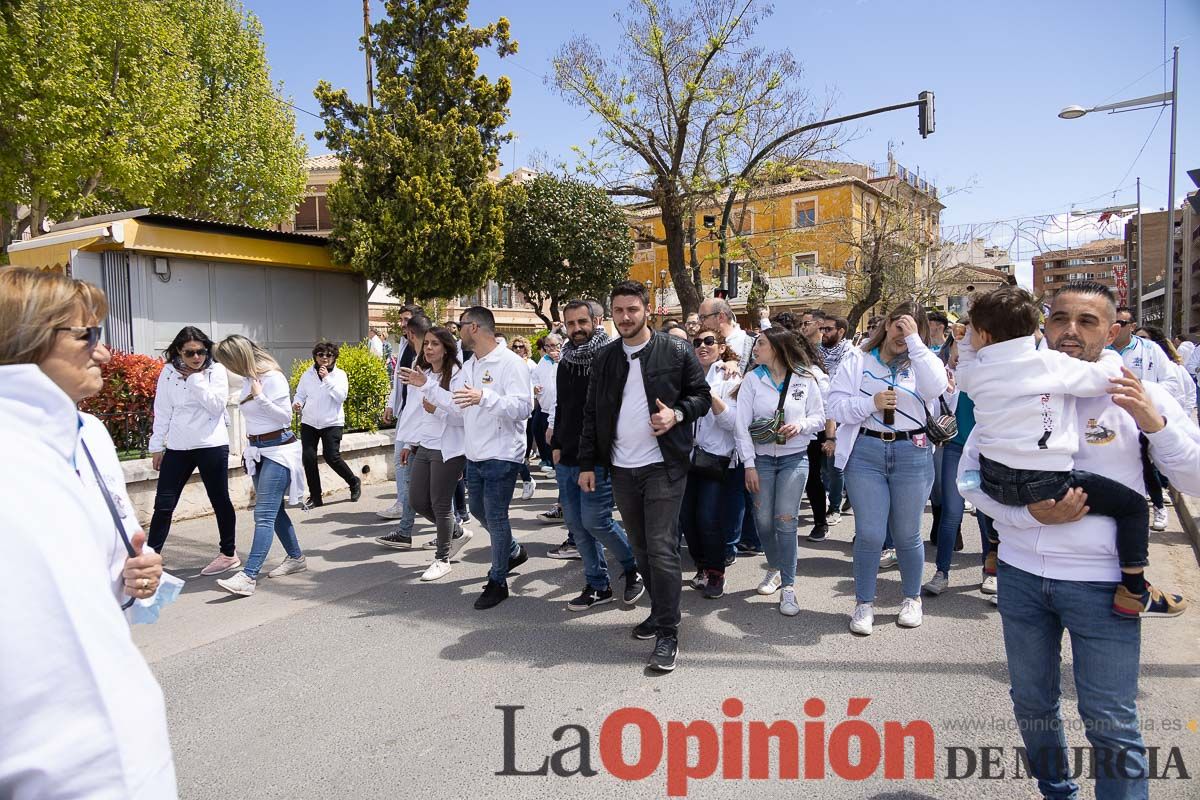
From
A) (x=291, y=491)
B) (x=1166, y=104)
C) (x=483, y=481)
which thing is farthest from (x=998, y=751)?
Result: (x=1166, y=104)

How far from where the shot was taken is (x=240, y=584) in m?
5.39

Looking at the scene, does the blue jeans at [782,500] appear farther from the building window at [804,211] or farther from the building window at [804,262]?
the building window at [804,211]

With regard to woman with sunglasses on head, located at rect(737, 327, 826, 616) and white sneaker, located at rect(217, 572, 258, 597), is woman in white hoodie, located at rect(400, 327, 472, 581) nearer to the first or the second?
white sneaker, located at rect(217, 572, 258, 597)

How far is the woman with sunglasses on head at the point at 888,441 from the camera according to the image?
14.1 ft

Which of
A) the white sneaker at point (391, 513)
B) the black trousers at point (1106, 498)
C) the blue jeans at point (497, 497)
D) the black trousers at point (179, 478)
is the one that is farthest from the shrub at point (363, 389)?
the black trousers at point (1106, 498)

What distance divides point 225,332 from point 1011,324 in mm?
14913

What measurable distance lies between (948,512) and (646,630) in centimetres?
245

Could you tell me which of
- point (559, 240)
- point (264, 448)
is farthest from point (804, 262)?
point (264, 448)

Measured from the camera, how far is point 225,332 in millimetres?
14453

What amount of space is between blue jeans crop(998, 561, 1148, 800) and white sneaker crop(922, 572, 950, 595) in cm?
276

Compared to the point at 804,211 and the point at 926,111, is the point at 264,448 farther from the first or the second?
the point at 804,211

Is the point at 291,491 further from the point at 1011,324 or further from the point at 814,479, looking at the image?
the point at 1011,324

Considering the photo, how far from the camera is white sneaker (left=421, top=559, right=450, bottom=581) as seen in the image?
5.68 meters

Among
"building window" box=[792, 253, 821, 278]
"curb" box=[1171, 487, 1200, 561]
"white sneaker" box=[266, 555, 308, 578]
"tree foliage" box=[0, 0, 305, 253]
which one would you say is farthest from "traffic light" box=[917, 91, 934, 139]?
"building window" box=[792, 253, 821, 278]
